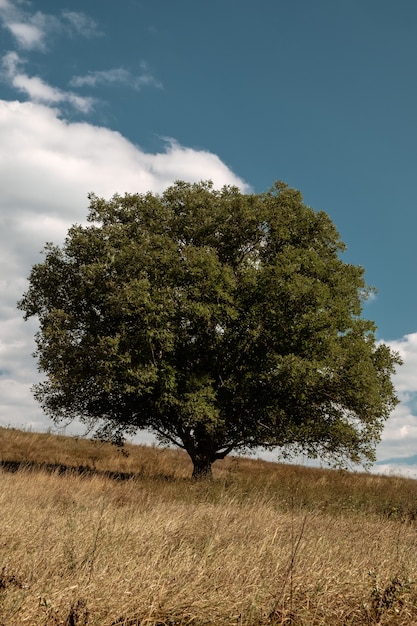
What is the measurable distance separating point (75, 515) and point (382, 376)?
56.4ft

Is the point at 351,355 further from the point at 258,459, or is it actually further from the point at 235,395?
the point at 258,459

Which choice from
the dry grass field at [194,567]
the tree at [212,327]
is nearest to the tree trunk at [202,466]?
the tree at [212,327]

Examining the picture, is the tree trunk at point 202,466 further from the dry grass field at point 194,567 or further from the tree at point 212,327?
the dry grass field at point 194,567

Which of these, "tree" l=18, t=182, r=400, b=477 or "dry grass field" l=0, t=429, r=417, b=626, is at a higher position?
"tree" l=18, t=182, r=400, b=477

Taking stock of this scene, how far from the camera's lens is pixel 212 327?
75.4 ft

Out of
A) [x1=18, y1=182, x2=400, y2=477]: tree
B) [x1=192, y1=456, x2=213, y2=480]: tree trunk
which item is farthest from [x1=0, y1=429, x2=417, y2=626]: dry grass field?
[x1=192, y1=456, x2=213, y2=480]: tree trunk

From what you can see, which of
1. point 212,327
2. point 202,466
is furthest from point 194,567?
point 202,466

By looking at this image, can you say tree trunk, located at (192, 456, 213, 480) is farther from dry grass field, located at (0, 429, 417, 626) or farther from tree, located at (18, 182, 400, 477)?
dry grass field, located at (0, 429, 417, 626)

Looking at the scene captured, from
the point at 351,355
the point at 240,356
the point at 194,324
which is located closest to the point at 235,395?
the point at 240,356

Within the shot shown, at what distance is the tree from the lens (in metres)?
21.9

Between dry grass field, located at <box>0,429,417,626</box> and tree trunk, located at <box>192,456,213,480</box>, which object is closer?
dry grass field, located at <box>0,429,417,626</box>

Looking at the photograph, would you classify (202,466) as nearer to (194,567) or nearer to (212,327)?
(212,327)

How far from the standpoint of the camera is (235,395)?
77.6ft

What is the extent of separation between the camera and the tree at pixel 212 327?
21859 millimetres
